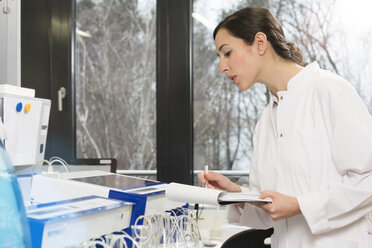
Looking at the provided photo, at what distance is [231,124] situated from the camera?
113 inches

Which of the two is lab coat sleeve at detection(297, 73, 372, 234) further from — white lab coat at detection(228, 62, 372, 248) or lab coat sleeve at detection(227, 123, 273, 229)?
lab coat sleeve at detection(227, 123, 273, 229)

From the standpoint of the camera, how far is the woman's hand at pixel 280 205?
3.74 feet

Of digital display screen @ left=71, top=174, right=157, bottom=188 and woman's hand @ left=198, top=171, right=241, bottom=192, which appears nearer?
digital display screen @ left=71, top=174, right=157, bottom=188

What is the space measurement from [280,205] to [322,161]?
22cm

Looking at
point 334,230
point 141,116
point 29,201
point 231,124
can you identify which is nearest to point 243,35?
point 334,230

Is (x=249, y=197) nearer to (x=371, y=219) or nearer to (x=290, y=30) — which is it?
(x=371, y=219)

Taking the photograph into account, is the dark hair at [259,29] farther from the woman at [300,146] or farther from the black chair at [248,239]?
the black chair at [248,239]

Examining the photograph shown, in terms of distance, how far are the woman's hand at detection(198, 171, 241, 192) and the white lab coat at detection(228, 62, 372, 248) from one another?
0.41 feet

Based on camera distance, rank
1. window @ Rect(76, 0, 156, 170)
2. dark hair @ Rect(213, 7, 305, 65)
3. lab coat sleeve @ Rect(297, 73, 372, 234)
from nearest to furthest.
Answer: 1. lab coat sleeve @ Rect(297, 73, 372, 234)
2. dark hair @ Rect(213, 7, 305, 65)
3. window @ Rect(76, 0, 156, 170)

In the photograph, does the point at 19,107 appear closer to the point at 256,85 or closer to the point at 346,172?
the point at 346,172

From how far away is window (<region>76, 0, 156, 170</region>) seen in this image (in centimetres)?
301

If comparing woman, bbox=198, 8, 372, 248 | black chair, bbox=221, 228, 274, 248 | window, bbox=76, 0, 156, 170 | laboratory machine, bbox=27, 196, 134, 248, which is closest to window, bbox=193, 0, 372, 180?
window, bbox=76, 0, 156, 170

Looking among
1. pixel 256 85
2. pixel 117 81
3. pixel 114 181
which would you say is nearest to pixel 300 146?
pixel 114 181

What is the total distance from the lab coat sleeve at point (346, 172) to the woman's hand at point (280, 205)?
22 millimetres
